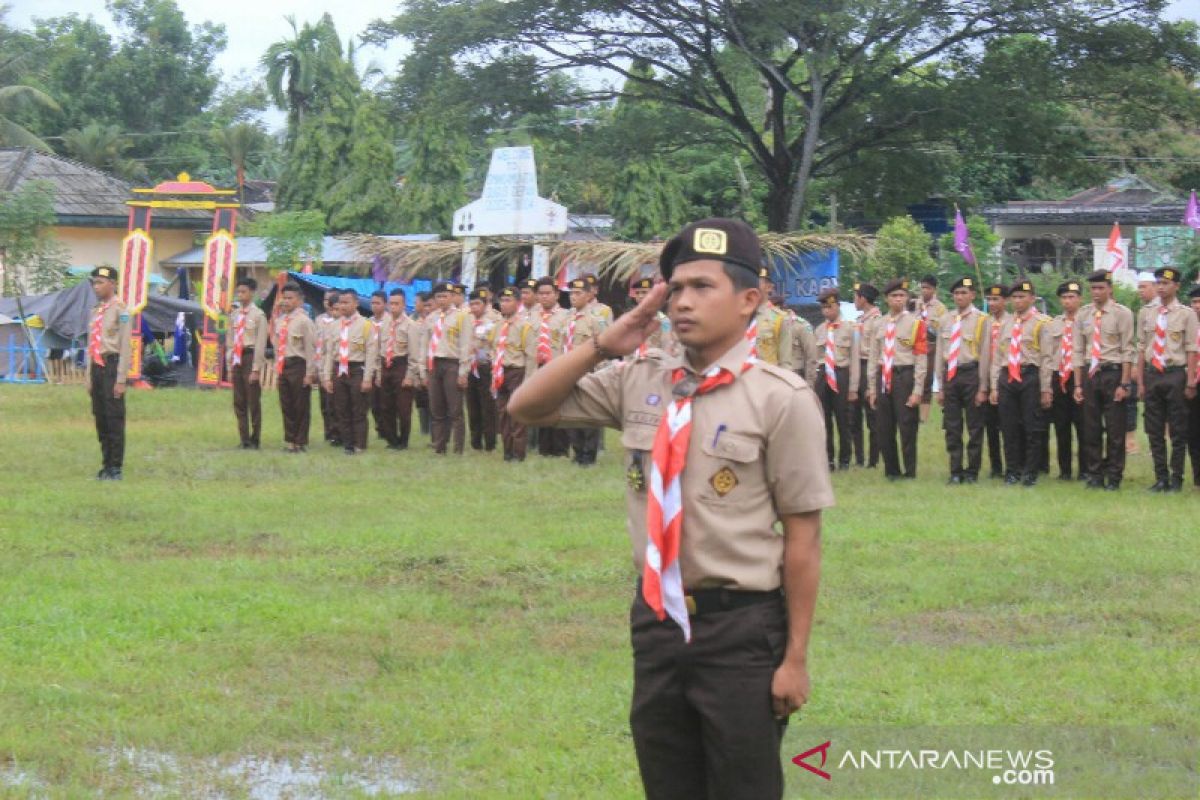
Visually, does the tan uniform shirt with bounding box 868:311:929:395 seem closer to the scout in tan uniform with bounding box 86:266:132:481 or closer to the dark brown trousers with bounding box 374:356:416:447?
the dark brown trousers with bounding box 374:356:416:447

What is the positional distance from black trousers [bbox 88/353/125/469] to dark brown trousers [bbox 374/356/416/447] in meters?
4.80

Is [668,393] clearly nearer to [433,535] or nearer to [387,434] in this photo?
[433,535]

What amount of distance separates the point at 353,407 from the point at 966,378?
25.3 ft

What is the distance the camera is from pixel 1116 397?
51.5 ft

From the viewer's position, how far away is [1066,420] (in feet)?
55.5

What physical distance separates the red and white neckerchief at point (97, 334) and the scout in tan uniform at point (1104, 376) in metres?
9.42

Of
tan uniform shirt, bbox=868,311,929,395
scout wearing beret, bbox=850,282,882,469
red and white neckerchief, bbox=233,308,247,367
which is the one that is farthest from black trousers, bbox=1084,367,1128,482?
red and white neckerchief, bbox=233,308,247,367

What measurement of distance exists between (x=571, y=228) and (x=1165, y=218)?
15.6m

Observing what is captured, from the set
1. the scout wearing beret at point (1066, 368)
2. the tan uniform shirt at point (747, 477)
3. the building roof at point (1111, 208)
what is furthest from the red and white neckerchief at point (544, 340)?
the building roof at point (1111, 208)

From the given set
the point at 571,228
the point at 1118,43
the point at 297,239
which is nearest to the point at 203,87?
the point at 571,228

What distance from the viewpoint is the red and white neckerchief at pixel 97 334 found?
1586 cm

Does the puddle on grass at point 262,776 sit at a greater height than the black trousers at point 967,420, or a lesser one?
lesser

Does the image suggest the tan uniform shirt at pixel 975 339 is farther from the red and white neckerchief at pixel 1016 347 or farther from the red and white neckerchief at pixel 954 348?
the red and white neckerchief at pixel 1016 347

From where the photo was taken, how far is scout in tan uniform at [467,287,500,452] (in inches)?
781
